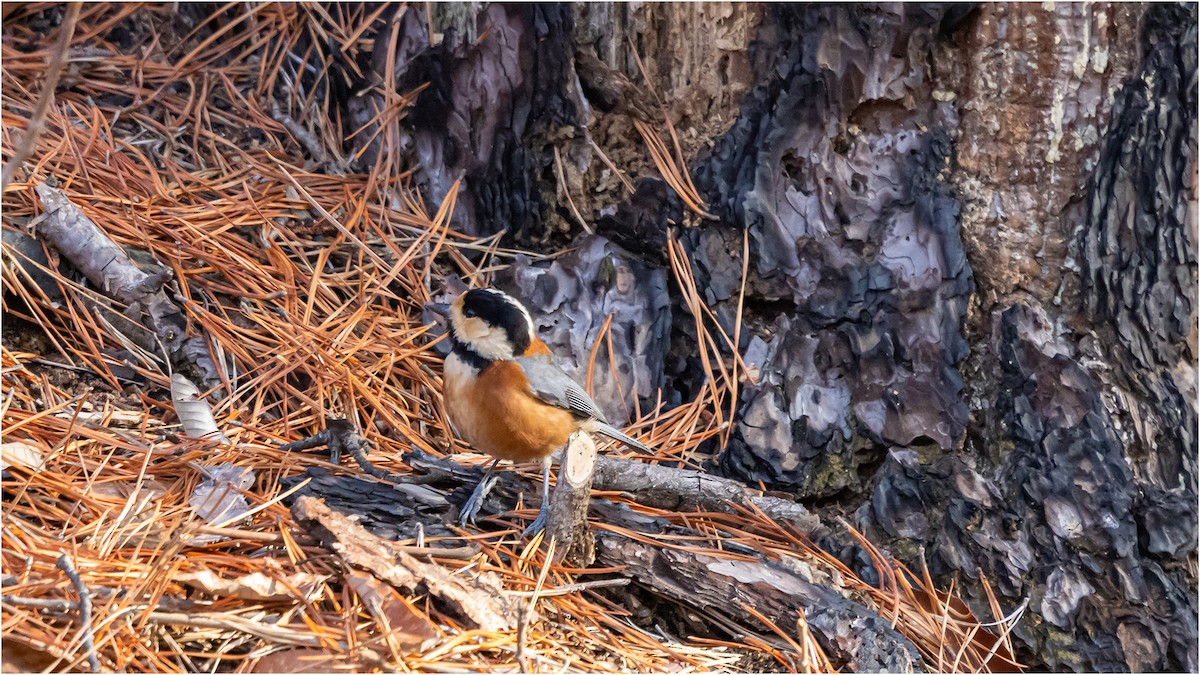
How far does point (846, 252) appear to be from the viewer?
11.5 feet

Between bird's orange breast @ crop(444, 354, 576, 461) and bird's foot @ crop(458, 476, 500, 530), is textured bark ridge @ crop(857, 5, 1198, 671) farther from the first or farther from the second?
bird's foot @ crop(458, 476, 500, 530)

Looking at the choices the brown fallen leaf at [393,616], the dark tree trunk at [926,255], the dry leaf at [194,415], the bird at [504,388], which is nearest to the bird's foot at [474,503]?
the bird at [504,388]

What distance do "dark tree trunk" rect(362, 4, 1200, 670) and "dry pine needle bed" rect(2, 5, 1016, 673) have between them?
0.18 meters

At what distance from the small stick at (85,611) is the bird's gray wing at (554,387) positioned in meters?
1.48

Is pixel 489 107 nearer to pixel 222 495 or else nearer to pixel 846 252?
pixel 846 252

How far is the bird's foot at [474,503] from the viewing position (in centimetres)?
284

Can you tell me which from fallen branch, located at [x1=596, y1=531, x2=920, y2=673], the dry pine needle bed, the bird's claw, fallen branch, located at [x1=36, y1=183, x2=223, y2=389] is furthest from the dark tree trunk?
fallen branch, located at [x1=36, y1=183, x2=223, y2=389]

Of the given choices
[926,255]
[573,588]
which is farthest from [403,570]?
[926,255]

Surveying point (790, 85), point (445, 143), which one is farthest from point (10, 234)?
point (790, 85)

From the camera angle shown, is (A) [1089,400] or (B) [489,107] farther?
(B) [489,107]

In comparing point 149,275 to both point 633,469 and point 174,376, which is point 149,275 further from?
point 633,469

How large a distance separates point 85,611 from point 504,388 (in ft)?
4.63

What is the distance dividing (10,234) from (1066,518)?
368 centimetres

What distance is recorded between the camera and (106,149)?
3.90 meters
